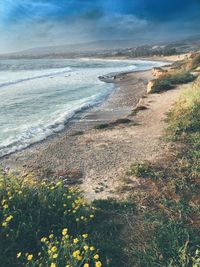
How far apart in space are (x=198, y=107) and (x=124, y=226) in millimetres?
8988

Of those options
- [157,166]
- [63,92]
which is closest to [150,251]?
[157,166]

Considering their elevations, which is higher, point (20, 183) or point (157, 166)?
point (20, 183)

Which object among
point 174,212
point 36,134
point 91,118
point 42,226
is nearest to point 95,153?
point 36,134

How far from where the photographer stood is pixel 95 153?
1210 centimetres

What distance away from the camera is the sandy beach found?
31.8 ft

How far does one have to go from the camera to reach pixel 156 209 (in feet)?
24.3

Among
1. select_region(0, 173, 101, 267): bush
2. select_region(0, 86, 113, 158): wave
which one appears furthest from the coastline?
select_region(0, 173, 101, 267): bush

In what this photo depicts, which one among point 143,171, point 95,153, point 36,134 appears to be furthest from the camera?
point 36,134

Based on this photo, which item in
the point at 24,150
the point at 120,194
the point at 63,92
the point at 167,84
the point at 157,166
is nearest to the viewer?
the point at 120,194

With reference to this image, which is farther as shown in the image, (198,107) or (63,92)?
(63,92)

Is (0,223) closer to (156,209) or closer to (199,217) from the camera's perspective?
(156,209)

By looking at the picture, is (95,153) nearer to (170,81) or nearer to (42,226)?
(42,226)

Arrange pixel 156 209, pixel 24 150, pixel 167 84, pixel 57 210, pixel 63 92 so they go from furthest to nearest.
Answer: pixel 63 92, pixel 167 84, pixel 24 150, pixel 156 209, pixel 57 210

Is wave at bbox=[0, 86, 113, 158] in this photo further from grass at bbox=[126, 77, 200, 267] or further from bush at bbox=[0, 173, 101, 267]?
bush at bbox=[0, 173, 101, 267]
